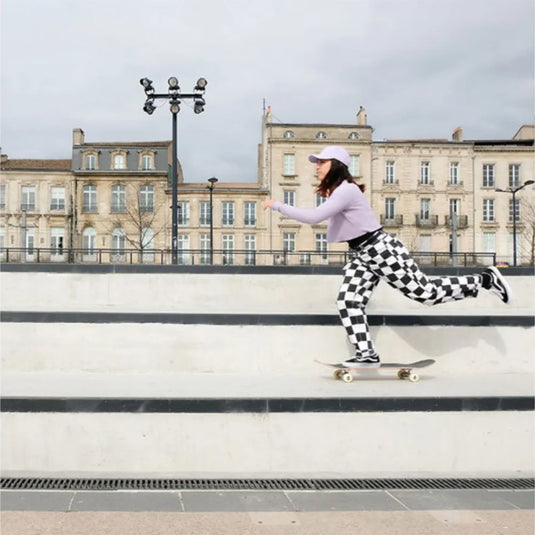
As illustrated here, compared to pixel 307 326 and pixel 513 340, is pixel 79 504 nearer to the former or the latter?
pixel 307 326

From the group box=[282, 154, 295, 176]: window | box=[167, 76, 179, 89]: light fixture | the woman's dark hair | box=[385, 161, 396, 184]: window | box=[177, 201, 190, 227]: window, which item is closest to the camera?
the woman's dark hair

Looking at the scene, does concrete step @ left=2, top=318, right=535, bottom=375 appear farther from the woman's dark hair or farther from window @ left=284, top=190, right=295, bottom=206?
window @ left=284, top=190, right=295, bottom=206

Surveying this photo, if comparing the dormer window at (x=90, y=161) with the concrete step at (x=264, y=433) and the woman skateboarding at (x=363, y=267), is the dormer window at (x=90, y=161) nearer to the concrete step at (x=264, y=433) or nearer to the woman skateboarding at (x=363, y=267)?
the woman skateboarding at (x=363, y=267)

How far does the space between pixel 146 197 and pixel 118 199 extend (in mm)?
2560

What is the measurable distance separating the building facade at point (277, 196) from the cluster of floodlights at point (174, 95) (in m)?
32.8

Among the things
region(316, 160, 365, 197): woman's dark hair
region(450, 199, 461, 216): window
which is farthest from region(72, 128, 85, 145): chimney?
region(316, 160, 365, 197): woman's dark hair

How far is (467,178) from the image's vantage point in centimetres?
5425

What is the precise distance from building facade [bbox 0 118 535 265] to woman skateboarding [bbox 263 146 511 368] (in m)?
46.6

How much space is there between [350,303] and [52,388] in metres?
2.27

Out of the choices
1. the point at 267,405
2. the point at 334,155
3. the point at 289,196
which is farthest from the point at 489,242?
the point at 267,405

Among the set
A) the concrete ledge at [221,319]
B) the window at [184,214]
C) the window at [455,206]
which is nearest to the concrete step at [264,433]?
the concrete ledge at [221,319]

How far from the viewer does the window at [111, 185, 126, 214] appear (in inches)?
2075

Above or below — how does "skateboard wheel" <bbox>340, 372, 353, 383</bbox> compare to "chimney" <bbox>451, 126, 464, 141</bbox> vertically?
below

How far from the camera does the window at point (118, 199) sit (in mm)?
52709
